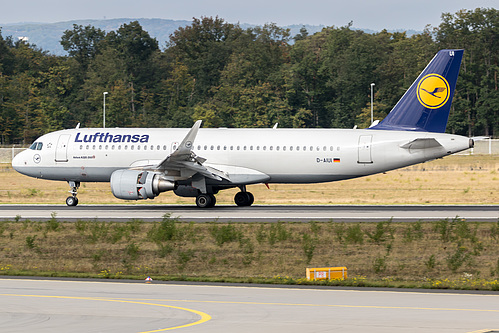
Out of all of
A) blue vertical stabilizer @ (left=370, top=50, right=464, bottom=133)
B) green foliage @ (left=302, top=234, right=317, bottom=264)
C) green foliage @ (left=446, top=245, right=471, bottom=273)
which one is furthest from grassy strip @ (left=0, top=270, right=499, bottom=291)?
blue vertical stabilizer @ (left=370, top=50, right=464, bottom=133)

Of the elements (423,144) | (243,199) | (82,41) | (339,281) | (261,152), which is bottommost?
(339,281)

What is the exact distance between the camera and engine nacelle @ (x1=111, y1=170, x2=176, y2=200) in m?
37.8

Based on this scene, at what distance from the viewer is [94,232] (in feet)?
92.2

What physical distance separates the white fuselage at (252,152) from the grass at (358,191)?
15.1ft

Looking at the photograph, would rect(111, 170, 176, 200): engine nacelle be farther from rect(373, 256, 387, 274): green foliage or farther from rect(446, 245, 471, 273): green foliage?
rect(446, 245, 471, 273): green foliage

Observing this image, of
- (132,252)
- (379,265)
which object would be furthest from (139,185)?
(379,265)

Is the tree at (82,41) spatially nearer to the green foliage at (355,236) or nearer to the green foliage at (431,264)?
the green foliage at (355,236)

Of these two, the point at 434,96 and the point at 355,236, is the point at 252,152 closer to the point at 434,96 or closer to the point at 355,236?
the point at 434,96

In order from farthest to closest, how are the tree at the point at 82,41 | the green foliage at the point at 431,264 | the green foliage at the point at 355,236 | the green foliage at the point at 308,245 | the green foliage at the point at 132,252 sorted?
the tree at the point at 82,41, the green foliage at the point at 355,236, the green foliage at the point at 132,252, the green foliage at the point at 308,245, the green foliage at the point at 431,264

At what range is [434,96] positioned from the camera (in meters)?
39.5

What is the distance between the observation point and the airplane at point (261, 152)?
3831 cm

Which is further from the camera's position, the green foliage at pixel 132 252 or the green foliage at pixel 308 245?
the green foliage at pixel 132 252

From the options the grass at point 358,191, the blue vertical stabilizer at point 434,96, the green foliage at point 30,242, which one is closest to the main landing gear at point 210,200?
the grass at point 358,191

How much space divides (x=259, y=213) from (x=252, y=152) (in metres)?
5.06
